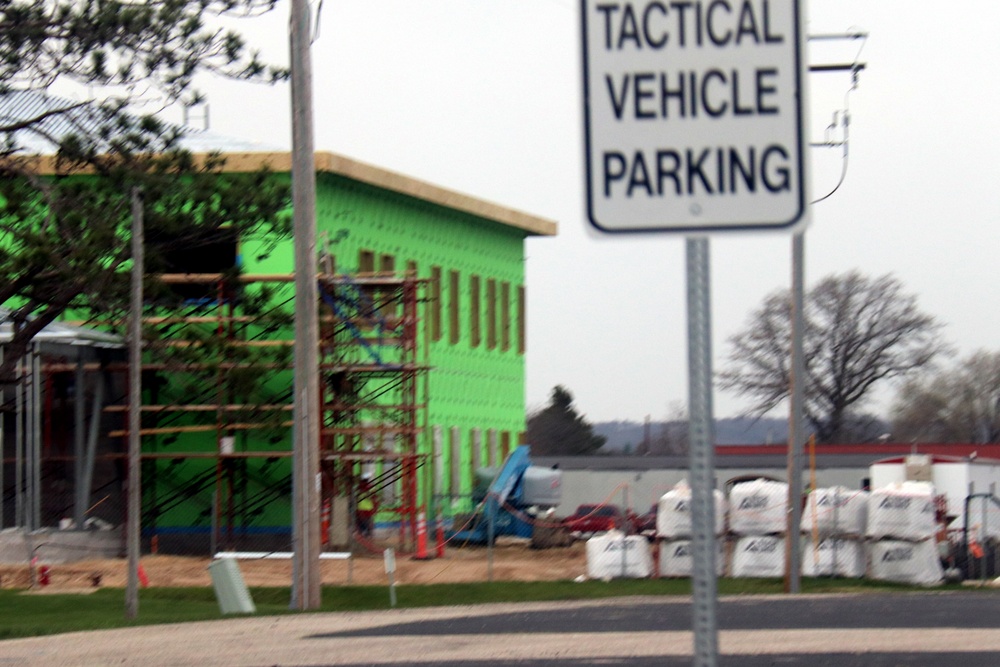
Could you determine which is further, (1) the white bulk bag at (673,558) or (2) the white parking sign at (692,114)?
(1) the white bulk bag at (673,558)

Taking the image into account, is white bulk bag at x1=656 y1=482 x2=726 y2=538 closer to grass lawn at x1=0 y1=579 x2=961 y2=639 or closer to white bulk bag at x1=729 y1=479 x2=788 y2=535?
white bulk bag at x1=729 y1=479 x2=788 y2=535

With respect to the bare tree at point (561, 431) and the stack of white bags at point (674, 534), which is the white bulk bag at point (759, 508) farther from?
the bare tree at point (561, 431)

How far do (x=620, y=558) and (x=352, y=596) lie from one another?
5.45 metres

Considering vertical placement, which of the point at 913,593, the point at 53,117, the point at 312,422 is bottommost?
the point at 913,593

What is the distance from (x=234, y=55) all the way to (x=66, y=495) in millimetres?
18350

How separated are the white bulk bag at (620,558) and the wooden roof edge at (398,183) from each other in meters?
9.63

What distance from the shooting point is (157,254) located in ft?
73.7

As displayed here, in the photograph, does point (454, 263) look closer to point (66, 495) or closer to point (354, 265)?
point (354, 265)

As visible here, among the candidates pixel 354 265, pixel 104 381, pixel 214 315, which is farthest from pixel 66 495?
pixel 354 265

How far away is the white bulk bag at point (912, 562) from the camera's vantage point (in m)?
29.3

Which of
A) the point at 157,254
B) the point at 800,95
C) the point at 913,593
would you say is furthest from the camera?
the point at 913,593

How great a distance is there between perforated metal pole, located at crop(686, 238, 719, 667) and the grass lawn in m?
18.3

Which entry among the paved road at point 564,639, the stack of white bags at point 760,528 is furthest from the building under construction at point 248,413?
the paved road at point 564,639

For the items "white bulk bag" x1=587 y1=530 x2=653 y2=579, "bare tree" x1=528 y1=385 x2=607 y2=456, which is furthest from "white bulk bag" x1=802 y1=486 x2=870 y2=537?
"bare tree" x1=528 y1=385 x2=607 y2=456
